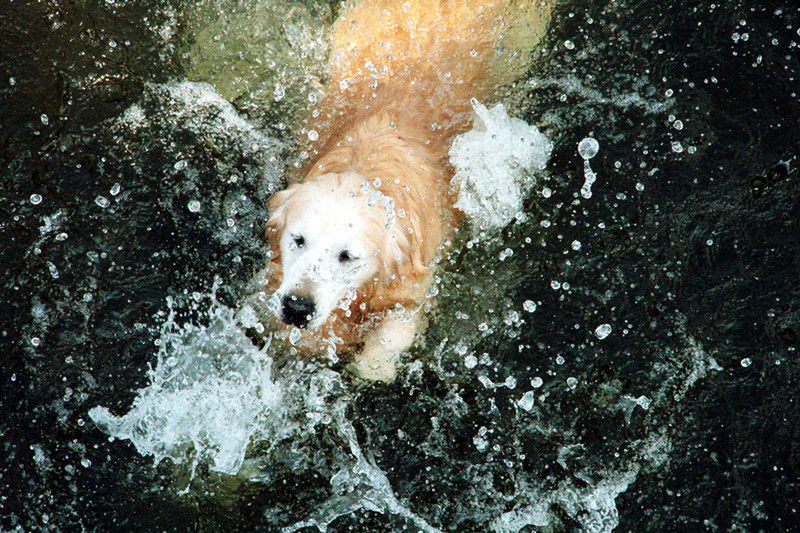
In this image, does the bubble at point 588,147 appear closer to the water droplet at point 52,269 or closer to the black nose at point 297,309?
the black nose at point 297,309

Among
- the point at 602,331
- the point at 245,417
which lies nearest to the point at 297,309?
the point at 245,417

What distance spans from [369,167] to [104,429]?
2.11 meters

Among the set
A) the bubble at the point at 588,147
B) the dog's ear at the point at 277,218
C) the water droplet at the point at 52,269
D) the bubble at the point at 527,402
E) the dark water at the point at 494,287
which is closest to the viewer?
the dog's ear at the point at 277,218

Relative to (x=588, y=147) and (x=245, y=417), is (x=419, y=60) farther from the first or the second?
(x=245, y=417)

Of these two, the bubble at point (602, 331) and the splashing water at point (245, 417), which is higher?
the bubble at point (602, 331)

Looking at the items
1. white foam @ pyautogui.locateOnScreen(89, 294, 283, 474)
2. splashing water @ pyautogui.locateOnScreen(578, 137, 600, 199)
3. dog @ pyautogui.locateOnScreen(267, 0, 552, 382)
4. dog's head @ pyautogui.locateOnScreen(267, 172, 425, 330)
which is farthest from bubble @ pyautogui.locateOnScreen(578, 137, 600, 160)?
white foam @ pyautogui.locateOnScreen(89, 294, 283, 474)

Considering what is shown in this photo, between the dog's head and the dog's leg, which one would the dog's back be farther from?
the dog's leg

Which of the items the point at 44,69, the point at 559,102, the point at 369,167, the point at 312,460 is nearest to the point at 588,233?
the point at 559,102

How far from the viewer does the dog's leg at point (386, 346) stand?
3977mm

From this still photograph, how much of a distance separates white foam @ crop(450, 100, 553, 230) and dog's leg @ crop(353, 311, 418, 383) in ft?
2.46

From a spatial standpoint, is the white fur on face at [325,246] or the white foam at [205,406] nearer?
the white fur on face at [325,246]

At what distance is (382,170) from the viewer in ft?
12.3

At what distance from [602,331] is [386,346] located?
1.26 m

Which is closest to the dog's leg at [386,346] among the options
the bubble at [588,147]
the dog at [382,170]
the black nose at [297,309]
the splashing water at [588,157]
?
the dog at [382,170]
